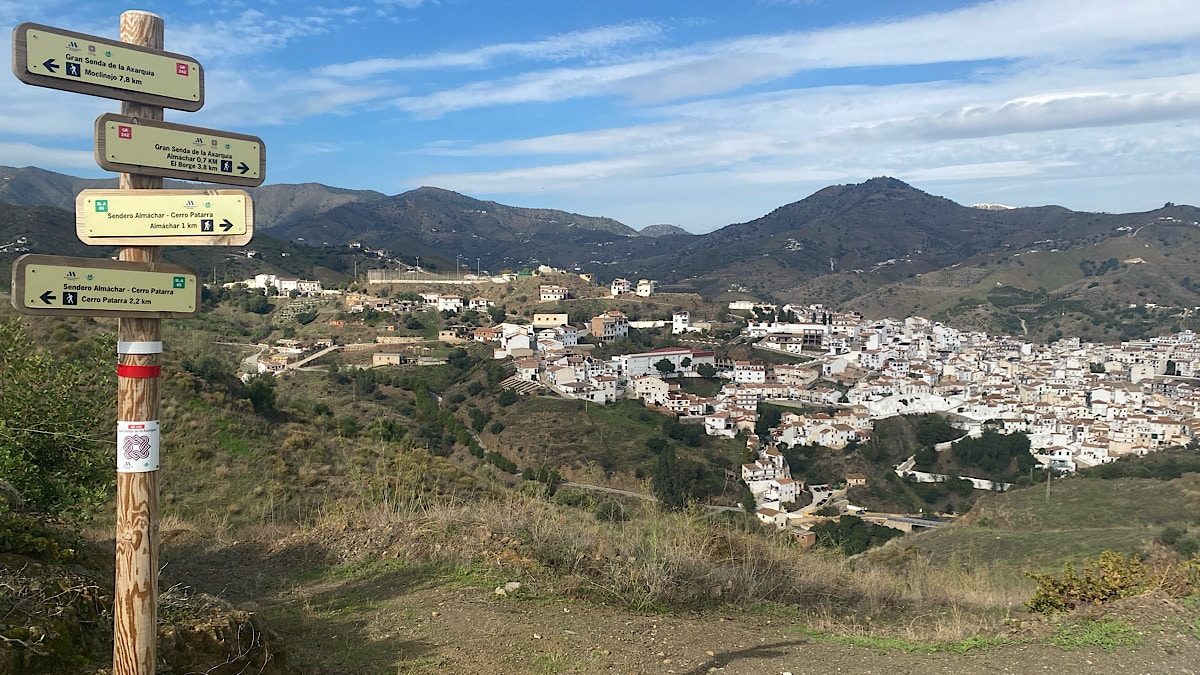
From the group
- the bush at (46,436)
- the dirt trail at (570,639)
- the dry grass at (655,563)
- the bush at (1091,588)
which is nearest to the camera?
the dirt trail at (570,639)

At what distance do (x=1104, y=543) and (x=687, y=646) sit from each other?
52.5ft

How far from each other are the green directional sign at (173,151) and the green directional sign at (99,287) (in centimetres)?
34

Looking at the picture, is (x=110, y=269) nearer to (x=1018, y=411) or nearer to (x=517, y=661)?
(x=517, y=661)

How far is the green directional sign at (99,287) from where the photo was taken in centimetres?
236

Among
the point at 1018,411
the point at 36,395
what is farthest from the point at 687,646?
the point at 1018,411

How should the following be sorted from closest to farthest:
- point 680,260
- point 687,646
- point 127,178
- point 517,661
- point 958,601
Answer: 1. point 127,178
2. point 517,661
3. point 687,646
4. point 958,601
5. point 680,260

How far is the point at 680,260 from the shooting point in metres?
163

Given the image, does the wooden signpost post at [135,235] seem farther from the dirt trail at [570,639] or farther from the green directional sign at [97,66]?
the dirt trail at [570,639]

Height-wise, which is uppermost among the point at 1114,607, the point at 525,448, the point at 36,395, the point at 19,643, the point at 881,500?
the point at 36,395

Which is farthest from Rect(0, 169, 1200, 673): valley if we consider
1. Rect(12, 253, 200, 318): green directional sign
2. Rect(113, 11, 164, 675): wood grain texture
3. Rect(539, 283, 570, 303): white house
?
Rect(12, 253, 200, 318): green directional sign

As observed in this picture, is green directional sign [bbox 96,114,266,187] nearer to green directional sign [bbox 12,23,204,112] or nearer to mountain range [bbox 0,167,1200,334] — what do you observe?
green directional sign [bbox 12,23,204,112]

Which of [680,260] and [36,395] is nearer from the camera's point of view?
[36,395]

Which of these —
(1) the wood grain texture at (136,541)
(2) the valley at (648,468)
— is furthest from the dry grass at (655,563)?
(1) the wood grain texture at (136,541)

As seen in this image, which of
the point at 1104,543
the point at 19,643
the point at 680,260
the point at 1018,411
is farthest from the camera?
the point at 680,260
